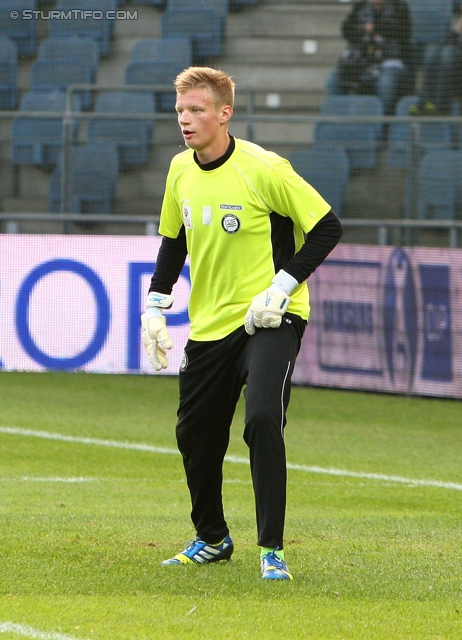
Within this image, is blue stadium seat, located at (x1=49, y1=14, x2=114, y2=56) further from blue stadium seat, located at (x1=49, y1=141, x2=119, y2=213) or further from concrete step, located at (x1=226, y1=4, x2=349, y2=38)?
blue stadium seat, located at (x1=49, y1=141, x2=119, y2=213)

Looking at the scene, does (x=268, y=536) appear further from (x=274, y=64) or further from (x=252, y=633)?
(x=274, y=64)

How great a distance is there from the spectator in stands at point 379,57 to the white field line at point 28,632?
1297 cm

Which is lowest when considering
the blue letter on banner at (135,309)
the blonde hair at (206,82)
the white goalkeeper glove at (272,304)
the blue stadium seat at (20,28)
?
the blue letter on banner at (135,309)

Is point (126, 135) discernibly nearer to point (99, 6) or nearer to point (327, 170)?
point (327, 170)

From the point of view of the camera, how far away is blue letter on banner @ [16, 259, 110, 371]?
41.6ft

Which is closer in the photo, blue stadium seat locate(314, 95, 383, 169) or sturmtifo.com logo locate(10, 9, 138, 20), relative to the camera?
blue stadium seat locate(314, 95, 383, 169)

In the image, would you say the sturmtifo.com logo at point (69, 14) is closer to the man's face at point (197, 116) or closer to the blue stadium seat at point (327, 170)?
the blue stadium seat at point (327, 170)

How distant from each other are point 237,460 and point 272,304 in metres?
4.08

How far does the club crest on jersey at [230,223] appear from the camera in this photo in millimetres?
4824

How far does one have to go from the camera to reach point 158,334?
5.18 meters

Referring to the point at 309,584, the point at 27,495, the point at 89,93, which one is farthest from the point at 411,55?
the point at 309,584

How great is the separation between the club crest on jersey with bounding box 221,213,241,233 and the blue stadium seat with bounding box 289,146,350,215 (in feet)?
30.2

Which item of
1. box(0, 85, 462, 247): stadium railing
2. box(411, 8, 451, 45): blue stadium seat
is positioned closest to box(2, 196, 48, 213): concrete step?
box(0, 85, 462, 247): stadium railing

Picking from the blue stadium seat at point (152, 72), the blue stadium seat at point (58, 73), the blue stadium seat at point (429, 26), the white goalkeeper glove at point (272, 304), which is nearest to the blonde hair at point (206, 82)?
the white goalkeeper glove at point (272, 304)
